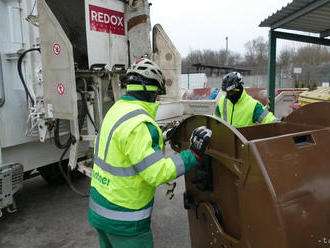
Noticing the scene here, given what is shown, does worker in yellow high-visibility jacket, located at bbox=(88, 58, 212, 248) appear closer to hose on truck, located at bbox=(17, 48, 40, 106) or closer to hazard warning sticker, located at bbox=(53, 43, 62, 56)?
hazard warning sticker, located at bbox=(53, 43, 62, 56)

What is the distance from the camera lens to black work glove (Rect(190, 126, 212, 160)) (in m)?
1.69

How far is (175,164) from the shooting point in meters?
1.65

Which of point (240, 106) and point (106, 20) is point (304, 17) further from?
point (106, 20)

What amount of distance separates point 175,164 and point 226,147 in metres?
0.31

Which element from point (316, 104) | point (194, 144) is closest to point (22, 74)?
point (194, 144)

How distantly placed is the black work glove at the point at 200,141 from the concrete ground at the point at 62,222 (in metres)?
1.65

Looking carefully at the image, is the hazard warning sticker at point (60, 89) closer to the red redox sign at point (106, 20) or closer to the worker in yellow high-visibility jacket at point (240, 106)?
the red redox sign at point (106, 20)

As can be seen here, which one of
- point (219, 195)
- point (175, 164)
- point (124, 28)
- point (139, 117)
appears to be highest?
point (124, 28)

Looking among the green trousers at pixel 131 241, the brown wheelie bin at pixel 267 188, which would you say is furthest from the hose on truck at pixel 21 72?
the brown wheelie bin at pixel 267 188

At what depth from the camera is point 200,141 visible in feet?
5.59

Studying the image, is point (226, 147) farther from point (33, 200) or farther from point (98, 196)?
point (33, 200)

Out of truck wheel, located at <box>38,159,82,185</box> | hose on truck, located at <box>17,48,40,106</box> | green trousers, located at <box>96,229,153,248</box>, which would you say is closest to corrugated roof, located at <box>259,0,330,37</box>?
hose on truck, located at <box>17,48,40,106</box>

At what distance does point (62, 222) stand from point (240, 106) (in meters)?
2.49

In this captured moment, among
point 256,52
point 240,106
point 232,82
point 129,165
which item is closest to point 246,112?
point 240,106
